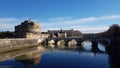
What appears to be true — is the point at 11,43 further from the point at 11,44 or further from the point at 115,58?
the point at 115,58

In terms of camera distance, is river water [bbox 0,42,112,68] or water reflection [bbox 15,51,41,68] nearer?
river water [bbox 0,42,112,68]

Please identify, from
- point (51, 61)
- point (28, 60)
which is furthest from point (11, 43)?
point (51, 61)

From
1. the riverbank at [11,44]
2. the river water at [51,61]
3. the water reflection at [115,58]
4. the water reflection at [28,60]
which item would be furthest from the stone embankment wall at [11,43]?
the water reflection at [115,58]

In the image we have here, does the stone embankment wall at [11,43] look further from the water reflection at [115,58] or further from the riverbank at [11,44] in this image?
the water reflection at [115,58]

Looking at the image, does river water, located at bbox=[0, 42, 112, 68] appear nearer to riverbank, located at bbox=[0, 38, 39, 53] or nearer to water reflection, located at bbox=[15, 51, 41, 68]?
water reflection, located at bbox=[15, 51, 41, 68]

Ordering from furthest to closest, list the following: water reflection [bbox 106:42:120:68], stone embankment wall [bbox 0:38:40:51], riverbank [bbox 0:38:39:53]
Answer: stone embankment wall [bbox 0:38:40:51] → riverbank [bbox 0:38:39:53] → water reflection [bbox 106:42:120:68]

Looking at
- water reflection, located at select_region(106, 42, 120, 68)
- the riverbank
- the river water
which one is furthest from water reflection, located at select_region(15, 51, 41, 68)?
water reflection, located at select_region(106, 42, 120, 68)

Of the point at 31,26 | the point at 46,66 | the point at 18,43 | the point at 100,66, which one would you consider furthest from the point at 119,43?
the point at 31,26

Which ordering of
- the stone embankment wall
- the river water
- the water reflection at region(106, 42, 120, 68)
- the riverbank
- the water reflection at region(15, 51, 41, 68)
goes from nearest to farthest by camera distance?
the water reflection at region(106, 42, 120, 68), the river water, the water reflection at region(15, 51, 41, 68), the riverbank, the stone embankment wall

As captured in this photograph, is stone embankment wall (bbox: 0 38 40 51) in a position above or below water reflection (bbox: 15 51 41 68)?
above

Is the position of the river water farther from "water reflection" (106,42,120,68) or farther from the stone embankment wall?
the stone embankment wall

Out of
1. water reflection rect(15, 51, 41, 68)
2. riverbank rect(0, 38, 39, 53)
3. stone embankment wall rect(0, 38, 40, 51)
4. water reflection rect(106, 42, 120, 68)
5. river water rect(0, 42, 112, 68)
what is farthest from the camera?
stone embankment wall rect(0, 38, 40, 51)

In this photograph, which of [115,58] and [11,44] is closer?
[115,58]

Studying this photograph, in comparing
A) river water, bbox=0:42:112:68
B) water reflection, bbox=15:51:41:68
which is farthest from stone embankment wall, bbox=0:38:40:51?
water reflection, bbox=15:51:41:68
